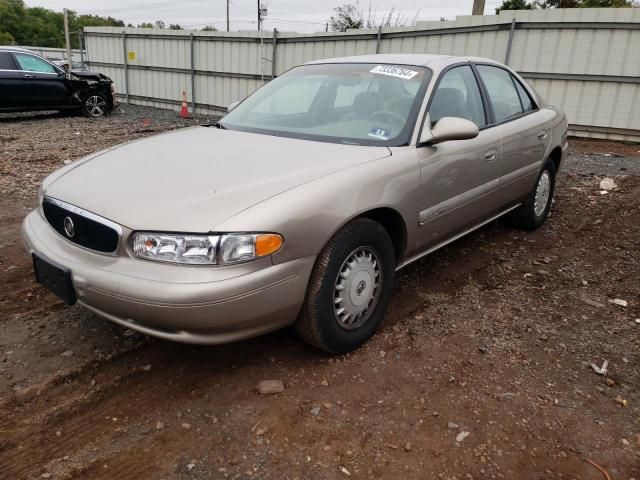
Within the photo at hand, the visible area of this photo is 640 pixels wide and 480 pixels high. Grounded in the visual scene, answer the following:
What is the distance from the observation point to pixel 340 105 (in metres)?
3.46

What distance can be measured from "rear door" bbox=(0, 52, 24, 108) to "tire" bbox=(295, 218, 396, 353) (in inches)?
461

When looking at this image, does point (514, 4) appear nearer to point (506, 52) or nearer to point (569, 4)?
point (569, 4)

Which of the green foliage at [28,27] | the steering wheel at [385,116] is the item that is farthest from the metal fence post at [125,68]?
the green foliage at [28,27]

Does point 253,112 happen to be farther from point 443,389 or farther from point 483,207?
point 443,389

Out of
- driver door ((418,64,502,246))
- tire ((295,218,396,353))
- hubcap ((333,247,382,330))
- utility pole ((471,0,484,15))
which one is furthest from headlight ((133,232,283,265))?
utility pole ((471,0,484,15))

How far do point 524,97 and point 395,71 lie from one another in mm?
1751

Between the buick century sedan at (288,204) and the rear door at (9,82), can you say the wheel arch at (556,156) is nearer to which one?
the buick century sedan at (288,204)

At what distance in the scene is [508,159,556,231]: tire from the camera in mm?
4727

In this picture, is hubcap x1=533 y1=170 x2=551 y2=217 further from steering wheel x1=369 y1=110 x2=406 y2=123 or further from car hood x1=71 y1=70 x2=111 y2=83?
car hood x1=71 y1=70 x2=111 y2=83

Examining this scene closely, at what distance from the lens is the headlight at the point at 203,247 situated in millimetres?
2150

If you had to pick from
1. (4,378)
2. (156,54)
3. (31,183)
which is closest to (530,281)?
(4,378)

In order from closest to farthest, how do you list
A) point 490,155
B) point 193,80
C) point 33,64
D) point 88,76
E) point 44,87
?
1. point 490,155
2. point 33,64
3. point 44,87
4. point 88,76
5. point 193,80

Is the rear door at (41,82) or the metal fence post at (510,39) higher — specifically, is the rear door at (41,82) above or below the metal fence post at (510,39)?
below

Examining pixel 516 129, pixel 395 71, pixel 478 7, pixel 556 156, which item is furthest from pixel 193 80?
pixel 395 71
